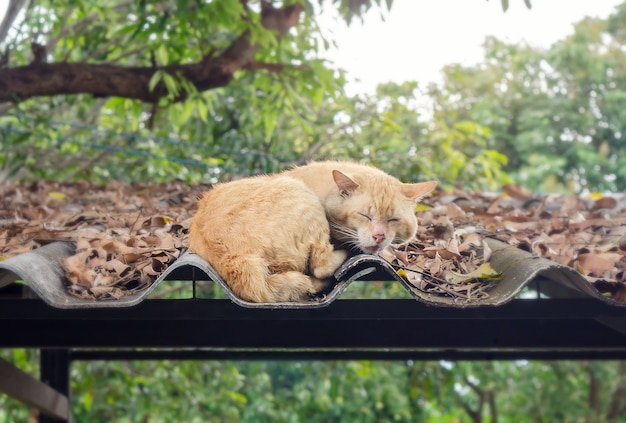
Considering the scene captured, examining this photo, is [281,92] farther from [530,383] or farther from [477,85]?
[477,85]

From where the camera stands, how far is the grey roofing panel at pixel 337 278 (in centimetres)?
326

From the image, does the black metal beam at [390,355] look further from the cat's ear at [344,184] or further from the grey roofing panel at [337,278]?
the grey roofing panel at [337,278]

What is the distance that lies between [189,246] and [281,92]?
5.50 m

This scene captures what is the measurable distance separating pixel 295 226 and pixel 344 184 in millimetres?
619

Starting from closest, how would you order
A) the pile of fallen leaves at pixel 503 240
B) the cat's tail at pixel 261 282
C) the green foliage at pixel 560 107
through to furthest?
the cat's tail at pixel 261 282 → the pile of fallen leaves at pixel 503 240 → the green foliage at pixel 560 107

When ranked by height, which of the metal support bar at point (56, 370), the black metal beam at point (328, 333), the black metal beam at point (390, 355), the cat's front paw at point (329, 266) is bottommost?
the metal support bar at point (56, 370)

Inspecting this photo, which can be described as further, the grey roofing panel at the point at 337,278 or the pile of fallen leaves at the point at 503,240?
the pile of fallen leaves at the point at 503,240

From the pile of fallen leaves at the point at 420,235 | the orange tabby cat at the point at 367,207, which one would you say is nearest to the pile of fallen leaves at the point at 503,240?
the pile of fallen leaves at the point at 420,235

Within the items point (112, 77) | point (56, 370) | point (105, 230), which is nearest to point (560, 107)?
point (112, 77)

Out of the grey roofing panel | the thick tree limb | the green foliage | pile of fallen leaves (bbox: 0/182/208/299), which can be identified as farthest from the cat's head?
the green foliage

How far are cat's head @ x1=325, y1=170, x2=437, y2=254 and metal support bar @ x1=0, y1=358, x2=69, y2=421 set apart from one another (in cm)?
223

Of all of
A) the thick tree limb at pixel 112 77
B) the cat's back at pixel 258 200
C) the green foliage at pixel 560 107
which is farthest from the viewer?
the green foliage at pixel 560 107

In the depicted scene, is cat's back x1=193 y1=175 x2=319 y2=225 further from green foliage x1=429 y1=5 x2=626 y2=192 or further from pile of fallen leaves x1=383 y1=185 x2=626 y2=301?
green foliage x1=429 y1=5 x2=626 y2=192

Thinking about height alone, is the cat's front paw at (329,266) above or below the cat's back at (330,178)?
below
